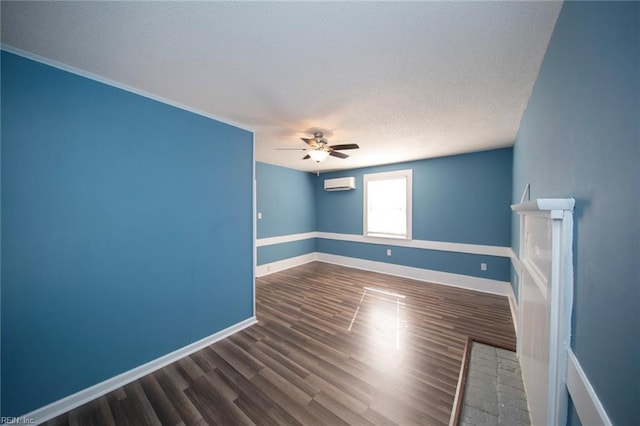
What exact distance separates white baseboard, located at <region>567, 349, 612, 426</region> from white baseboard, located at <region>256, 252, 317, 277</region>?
428cm

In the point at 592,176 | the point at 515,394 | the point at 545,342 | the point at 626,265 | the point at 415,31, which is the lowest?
the point at 515,394

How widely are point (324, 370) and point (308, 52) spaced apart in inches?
98.4

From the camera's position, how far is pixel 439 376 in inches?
72.7

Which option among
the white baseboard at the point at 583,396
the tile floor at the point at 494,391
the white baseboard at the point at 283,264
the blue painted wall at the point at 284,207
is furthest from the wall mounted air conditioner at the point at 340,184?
the white baseboard at the point at 583,396

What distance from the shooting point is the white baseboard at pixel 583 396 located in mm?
636

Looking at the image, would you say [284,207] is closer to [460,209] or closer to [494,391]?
[460,209]

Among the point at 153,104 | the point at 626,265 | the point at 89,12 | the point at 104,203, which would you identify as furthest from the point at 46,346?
the point at 626,265

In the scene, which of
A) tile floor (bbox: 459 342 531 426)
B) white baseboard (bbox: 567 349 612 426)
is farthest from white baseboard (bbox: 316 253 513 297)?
white baseboard (bbox: 567 349 612 426)

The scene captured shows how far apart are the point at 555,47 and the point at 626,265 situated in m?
1.30

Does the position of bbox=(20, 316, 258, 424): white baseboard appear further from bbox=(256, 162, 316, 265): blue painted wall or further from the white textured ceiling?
the white textured ceiling

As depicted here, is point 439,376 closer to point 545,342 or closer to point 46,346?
point 545,342

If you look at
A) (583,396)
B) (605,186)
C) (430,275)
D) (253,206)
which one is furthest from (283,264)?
(605,186)

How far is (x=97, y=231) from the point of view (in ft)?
5.53

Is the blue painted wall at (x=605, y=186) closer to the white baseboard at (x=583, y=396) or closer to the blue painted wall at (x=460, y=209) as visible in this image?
the white baseboard at (x=583, y=396)
